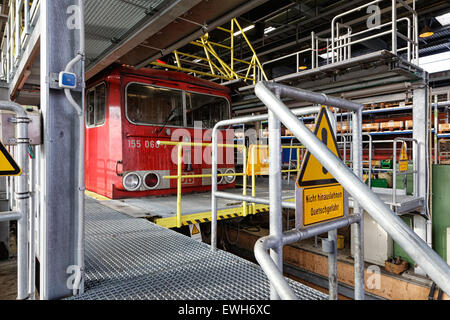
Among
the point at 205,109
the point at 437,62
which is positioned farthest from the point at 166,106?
the point at 437,62

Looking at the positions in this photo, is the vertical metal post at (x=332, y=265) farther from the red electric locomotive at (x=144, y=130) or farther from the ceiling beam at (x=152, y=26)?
Result: the red electric locomotive at (x=144, y=130)

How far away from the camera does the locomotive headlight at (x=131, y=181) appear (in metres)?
4.44

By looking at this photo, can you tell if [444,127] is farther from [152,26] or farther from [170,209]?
[152,26]

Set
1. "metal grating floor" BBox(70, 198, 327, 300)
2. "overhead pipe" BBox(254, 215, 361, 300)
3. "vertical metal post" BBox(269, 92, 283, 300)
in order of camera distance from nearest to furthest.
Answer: "overhead pipe" BBox(254, 215, 361, 300) < "vertical metal post" BBox(269, 92, 283, 300) < "metal grating floor" BBox(70, 198, 327, 300)

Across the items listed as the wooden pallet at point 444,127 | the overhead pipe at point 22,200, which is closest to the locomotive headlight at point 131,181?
the overhead pipe at point 22,200

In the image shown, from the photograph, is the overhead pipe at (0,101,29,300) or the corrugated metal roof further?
the corrugated metal roof

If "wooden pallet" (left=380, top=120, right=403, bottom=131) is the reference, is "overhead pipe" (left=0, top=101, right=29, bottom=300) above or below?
below

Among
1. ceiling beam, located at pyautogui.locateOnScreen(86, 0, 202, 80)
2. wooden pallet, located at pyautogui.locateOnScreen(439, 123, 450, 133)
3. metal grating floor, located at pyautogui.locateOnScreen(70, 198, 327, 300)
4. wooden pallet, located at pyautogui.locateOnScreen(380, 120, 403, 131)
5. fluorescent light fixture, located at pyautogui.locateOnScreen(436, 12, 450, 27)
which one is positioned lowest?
metal grating floor, located at pyautogui.locateOnScreen(70, 198, 327, 300)

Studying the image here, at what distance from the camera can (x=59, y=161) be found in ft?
4.93

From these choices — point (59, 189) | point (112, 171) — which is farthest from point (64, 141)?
point (112, 171)

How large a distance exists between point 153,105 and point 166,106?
224 millimetres

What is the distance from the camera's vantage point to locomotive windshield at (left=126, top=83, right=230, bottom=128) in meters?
4.65

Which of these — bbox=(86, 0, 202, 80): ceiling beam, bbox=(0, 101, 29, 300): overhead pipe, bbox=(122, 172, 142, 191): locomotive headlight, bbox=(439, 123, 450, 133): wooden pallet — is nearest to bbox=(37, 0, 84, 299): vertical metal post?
bbox=(0, 101, 29, 300): overhead pipe

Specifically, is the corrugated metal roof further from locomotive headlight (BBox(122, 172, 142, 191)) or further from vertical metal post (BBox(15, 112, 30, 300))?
locomotive headlight (BBox(122, 172, 142, 191))
